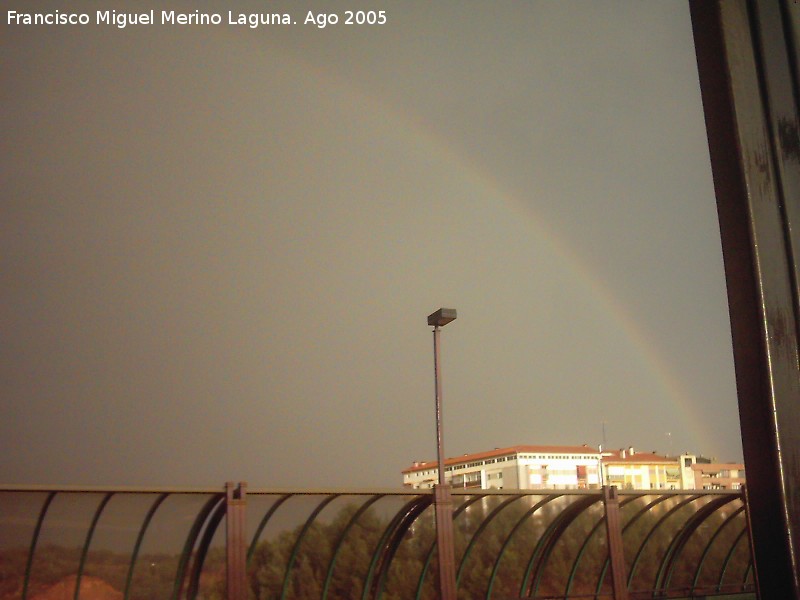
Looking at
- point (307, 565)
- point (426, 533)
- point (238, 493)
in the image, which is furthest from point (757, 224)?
point (426, 533)

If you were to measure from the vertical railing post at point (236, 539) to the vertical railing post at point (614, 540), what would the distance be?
14.5 ft

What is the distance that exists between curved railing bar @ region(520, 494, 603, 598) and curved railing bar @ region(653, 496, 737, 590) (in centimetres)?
194

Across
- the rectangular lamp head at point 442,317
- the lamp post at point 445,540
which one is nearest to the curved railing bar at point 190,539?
the lamp post at point 445,540

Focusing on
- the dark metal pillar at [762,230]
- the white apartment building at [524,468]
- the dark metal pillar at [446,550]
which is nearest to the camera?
the dark metal pillar at [762,230]

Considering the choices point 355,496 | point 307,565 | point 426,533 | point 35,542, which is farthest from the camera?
point 426,533

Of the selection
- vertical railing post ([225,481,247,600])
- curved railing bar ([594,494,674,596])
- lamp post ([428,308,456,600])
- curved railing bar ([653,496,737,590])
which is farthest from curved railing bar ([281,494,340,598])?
curved railing bar ([653,496,737,590])

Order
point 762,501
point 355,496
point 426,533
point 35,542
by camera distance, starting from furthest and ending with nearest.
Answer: point 426,533 → point 355,496 → point 35,542 → point 762,501

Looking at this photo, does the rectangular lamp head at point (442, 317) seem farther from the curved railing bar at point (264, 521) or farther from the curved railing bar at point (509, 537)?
the curved railing bar at point (264, 521)

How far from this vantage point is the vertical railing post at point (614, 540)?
9.70 meters

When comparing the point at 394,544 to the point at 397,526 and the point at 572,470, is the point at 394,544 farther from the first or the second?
the point at 572,470

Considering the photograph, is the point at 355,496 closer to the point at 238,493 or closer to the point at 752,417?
the point at 238,493

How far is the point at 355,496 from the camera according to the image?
8.03 meters

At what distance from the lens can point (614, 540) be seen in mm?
9734

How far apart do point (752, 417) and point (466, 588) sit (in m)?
22.5
